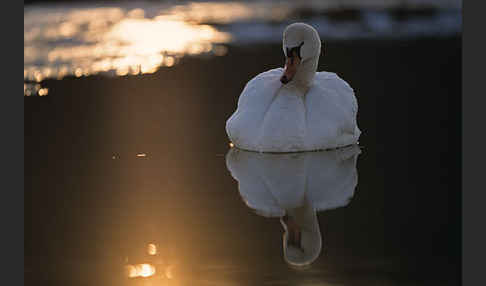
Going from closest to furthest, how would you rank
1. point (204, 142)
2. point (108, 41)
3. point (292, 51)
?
point (292, 51) → point (204, 142) → point (108, 41)

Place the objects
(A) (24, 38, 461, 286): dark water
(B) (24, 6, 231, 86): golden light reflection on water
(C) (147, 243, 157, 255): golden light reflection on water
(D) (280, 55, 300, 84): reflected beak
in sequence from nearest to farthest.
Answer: (A) (24, 38, 461, 286): dark water, (C) (147, 243, 157, 255): golden light reflection on water, (D) (280, 55, 300, 84): reflected beak, (B) (24, 6, 231, 86): golden light reflection on water

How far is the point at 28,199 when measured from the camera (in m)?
10.8

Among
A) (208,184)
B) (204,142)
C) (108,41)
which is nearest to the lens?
(208,184)

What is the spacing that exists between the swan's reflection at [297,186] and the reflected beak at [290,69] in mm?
877

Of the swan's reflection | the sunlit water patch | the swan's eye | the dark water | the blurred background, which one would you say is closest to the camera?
the dark water

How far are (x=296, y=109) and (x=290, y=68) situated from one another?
566 mm

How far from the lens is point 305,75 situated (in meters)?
13.2

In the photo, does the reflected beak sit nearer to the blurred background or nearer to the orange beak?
the orange beak

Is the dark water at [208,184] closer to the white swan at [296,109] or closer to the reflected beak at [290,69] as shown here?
the white swan at [296,109]

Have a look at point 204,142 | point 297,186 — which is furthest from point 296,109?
point 297,186

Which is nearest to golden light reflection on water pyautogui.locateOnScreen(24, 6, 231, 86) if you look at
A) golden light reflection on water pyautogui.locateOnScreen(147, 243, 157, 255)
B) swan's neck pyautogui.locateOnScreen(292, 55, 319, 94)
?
swan's neck pyautogui.locateOnScreen(292, 55, 319, 94)

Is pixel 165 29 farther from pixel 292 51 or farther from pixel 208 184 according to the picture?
pixel 208 184

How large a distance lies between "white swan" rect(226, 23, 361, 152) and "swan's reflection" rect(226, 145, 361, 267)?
134mm

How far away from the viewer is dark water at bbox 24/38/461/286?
8.72m
